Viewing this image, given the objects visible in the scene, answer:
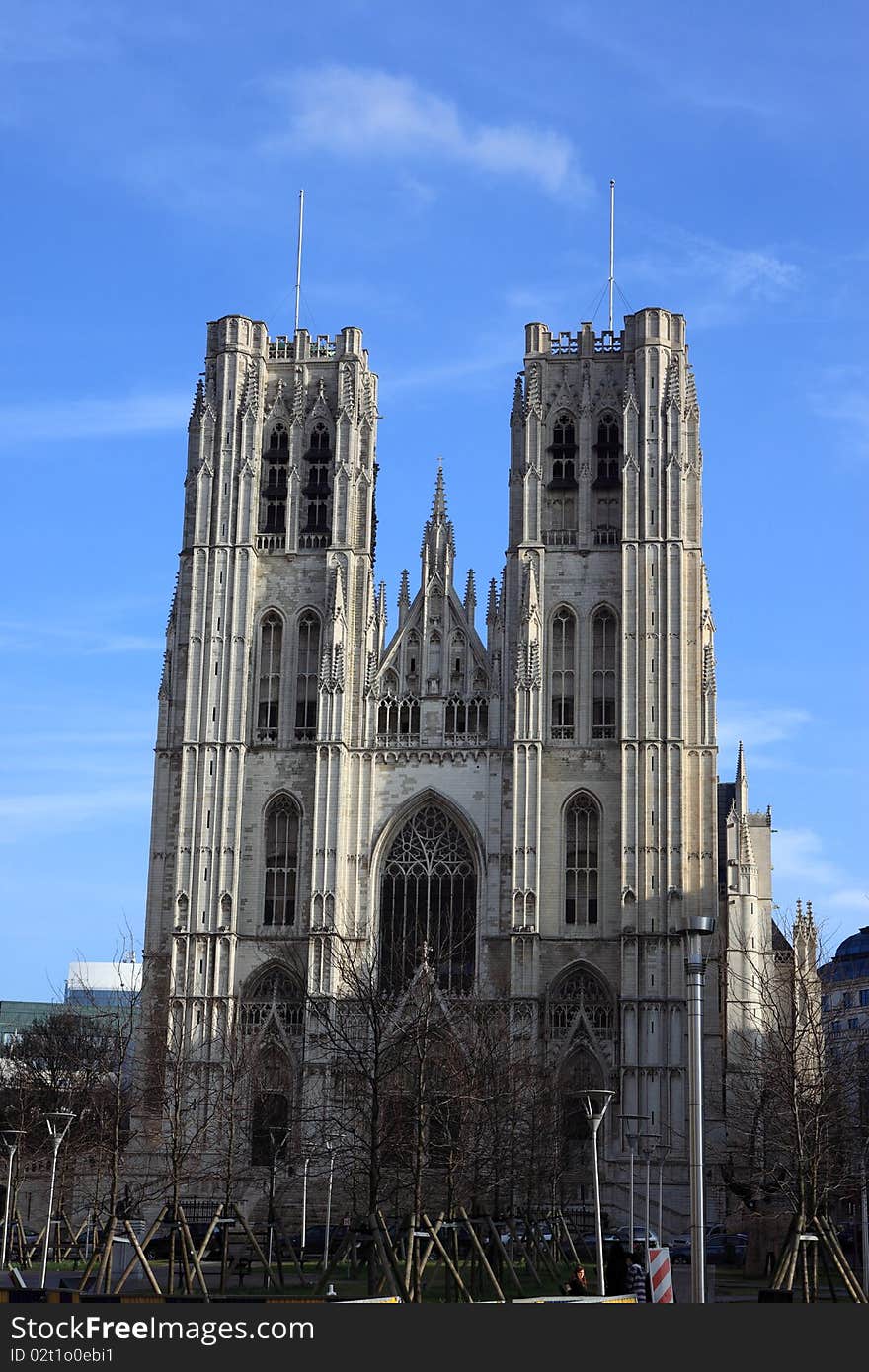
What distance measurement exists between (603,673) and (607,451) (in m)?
9.93

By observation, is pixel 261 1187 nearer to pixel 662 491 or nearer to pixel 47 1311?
pixel 662 491

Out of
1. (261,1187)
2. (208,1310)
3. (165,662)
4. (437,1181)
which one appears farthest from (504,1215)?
(208,1310)

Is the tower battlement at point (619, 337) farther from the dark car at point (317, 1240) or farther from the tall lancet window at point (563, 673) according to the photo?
the dark car at point (317, 1240)

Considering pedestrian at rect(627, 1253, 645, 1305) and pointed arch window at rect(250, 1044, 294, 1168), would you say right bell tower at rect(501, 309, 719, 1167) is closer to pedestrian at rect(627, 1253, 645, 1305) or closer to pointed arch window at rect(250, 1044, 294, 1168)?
pointed arch window at rect(250, 1044, 294, 1168)

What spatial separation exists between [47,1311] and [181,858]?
59845 mm

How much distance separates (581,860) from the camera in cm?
8094

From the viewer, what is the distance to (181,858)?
81.7 meters

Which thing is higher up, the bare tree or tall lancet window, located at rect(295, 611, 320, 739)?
tall lancet window, located at rect(295, 611, 320, 739)

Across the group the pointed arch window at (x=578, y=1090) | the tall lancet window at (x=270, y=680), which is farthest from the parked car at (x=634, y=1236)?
the tall lancet window at (x=270, y=680)

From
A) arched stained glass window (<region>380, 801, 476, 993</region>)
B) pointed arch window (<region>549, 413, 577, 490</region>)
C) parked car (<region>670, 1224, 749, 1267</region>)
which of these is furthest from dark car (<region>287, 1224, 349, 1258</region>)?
pointed arch window (<region>549, 413, 577, 490</region>)

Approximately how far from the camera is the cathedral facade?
7906cm

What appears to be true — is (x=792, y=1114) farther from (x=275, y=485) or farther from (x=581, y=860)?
(x=275, y=485)

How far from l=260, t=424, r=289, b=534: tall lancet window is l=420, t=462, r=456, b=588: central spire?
20.4ft

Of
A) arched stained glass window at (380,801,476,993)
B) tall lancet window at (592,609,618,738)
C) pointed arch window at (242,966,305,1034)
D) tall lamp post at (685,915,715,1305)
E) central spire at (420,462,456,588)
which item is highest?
central spire at (420,462,456,588)
